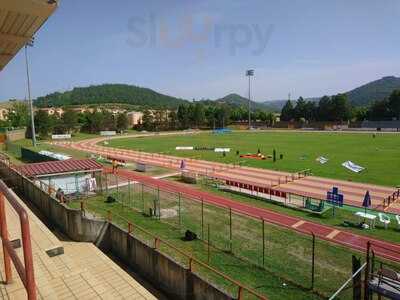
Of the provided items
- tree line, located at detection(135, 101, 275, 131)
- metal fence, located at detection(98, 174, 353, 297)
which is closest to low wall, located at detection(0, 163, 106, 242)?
metal fence, located at detection(98, 174, 353, 297)

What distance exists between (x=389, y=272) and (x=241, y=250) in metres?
7.10

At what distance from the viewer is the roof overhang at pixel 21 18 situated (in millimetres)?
3322

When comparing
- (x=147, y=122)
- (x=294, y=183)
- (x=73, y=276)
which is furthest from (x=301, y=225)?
(x=147, y=122)

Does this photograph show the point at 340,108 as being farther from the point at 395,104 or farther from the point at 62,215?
the point at 62,215

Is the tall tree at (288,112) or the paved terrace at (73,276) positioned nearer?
the paved terrace at (73,276)

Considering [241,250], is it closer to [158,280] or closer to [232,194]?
[158,280]

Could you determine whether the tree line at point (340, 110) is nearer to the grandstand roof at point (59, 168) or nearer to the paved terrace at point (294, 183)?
the paved terrace at point (294, 183)

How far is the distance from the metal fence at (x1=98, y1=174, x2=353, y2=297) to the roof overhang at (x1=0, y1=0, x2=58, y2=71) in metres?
11.1

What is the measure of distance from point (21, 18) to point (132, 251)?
13.6m

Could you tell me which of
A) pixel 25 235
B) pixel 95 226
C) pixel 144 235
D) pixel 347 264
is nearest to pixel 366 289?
pixel 347 264

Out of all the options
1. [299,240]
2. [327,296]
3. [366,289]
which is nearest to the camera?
[366,289]

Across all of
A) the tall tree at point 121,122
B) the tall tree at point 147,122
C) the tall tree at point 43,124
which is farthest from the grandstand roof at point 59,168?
the tall tree at point 147,122

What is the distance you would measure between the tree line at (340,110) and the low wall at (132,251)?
121207mm

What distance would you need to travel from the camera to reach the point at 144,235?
17859 millimetres
